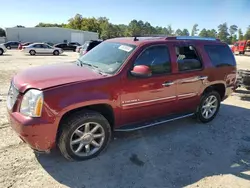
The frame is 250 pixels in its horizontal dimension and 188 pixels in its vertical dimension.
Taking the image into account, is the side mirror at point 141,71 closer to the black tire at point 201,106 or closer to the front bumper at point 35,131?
the front bumper at point 35,131

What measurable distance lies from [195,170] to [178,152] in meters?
0.54

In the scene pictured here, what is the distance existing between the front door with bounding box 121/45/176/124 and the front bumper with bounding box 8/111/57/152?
122cm

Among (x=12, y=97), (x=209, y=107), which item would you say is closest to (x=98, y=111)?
(x=12, y=97)

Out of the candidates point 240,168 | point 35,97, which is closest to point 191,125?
point 240,168

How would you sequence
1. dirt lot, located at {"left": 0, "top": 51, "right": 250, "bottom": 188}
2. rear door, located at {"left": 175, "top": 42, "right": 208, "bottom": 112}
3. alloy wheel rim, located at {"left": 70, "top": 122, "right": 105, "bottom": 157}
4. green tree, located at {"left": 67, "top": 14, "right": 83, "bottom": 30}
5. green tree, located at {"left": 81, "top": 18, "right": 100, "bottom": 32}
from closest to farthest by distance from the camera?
1. dirt lot, located at {"left": 0, "top": 51, "right": 250, "bottom": 188}
2. alloy wheel rim, located at {"left": 70, "top": 122, "right": 105, "bottom": 157}
3. rear door, located at {"left": 175, "top": 42, "right": 208, "bottom": 112}
4. green tree, located at {"left": 81, "top": 18, "right": 100, "bottom": 32}
5. green tree, located at {"left": 67, "top": 14, "right": 83, "bottom": 30}

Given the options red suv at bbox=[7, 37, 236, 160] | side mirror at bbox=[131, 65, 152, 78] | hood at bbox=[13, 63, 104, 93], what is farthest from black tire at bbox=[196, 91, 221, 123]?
hood at bbox=[13, 63, 104, 93]

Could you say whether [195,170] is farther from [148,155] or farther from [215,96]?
[215,96]

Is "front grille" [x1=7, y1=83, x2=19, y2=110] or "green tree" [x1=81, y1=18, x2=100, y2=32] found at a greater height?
"green tree" [x1=81, y1=18, x2=100, y2=32]

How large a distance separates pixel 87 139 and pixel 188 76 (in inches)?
93.8

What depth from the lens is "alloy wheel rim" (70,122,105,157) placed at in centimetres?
356

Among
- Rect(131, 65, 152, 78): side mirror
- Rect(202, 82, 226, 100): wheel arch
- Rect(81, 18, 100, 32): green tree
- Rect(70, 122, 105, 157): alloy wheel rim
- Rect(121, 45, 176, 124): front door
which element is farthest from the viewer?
Rect(81, 18, 100, 32): green tree

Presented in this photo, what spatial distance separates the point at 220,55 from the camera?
5484 mm

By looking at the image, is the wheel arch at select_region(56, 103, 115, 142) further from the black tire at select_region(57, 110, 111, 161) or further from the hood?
the hood

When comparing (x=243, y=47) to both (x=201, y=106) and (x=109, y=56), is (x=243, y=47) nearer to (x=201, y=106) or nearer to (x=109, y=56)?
(x=201, y=106)
